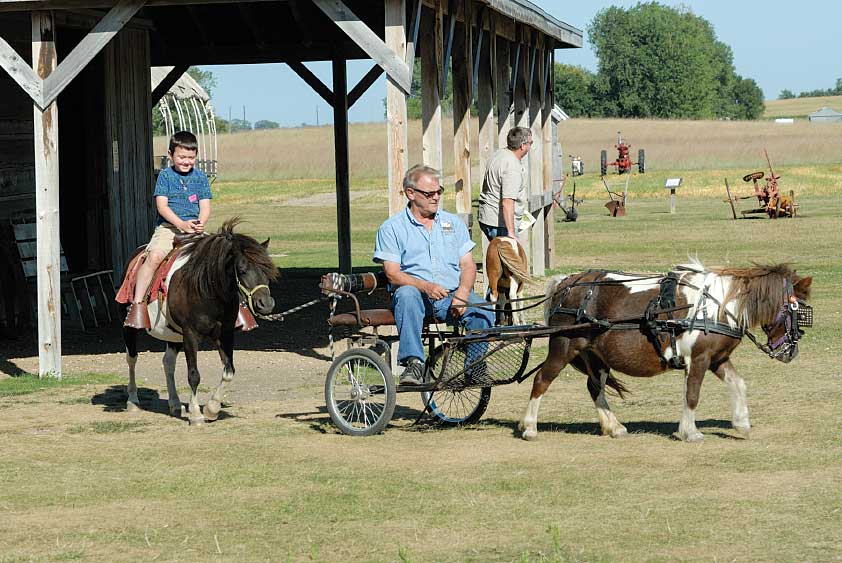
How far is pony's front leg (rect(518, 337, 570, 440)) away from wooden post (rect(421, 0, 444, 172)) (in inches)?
156

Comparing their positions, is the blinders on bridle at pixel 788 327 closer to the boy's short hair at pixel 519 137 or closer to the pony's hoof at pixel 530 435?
the pony's hoof at pixel 530 435

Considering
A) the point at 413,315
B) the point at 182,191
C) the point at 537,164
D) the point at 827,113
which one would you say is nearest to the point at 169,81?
the point at 537,164

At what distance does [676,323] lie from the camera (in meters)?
8.48

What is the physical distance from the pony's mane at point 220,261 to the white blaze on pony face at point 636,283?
2.36m

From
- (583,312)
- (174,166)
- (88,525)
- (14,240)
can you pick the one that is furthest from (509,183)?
(88,525)

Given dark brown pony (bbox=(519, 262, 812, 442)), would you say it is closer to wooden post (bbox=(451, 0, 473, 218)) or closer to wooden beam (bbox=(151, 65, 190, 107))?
wooden post (bbox=(451, 0, 473, 218))

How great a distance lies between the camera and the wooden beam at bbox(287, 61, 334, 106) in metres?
20.4

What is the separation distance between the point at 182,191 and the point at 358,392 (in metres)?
2.51

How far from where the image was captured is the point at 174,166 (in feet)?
35.1

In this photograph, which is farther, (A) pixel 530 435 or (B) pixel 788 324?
(A) pixel 530 435

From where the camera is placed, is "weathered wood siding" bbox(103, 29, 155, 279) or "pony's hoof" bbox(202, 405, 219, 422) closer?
"pony's hoof" bbox(202, 405, 219, 422)

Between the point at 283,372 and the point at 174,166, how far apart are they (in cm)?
298

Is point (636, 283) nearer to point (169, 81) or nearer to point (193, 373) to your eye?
point (193, 373)

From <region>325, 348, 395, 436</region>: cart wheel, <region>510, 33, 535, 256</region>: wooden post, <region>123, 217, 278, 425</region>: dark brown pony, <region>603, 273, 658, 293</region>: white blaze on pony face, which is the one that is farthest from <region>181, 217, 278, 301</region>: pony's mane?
<region>510, 33, 535, 256</region>: wooden post
